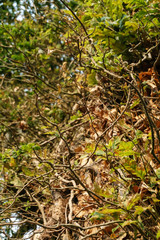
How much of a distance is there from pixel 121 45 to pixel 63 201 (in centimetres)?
195

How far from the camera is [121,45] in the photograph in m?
2.40

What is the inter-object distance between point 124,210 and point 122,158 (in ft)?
1.43

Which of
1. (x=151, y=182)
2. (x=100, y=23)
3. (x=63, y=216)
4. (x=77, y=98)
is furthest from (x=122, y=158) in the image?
(x=77, y=98)

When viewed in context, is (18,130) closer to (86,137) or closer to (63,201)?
(86,137)

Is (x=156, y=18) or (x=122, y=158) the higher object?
(x=156, y=18)

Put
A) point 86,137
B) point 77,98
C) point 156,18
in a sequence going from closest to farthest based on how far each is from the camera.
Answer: point 156,18 → point 86,137 → point 77,98

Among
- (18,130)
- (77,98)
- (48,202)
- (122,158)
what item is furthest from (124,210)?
(18,130)

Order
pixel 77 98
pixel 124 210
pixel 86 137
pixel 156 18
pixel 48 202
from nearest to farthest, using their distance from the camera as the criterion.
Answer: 1. pixel 124 210
2. pixel 156 18
3. pixel 48 202
4. pixel 86 137
5. pixel 77 98

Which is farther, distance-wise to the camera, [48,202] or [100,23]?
[48,202]

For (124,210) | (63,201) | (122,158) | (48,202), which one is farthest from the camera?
(48,202)

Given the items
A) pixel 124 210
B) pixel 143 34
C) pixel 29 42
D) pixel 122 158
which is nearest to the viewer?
pixel 124 210

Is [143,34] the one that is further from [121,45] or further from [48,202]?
[48,202]

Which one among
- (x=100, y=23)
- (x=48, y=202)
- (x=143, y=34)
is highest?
(x=100, y=23)

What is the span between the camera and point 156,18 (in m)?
2.17
